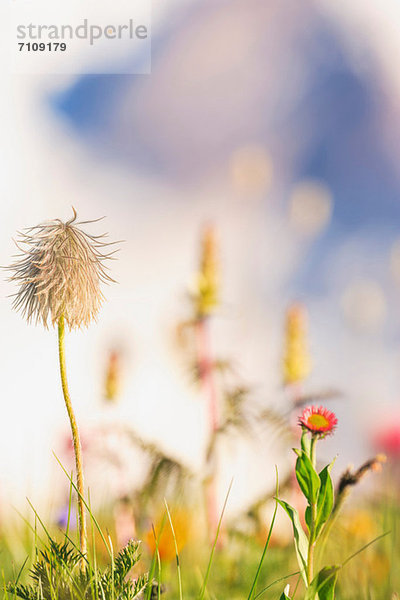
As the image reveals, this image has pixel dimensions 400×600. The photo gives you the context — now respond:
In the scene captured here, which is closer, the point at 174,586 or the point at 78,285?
the point at 78,285

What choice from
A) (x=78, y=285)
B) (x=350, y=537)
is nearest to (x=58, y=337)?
(x=78, y=285)

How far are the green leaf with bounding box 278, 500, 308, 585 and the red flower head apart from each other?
135mm

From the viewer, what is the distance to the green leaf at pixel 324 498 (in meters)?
1.11

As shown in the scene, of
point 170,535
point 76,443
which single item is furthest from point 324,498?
point 170,535

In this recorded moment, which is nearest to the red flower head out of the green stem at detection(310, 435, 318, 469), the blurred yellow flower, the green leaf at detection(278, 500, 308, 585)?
the green stem at detection(310, 435, 318, 469)

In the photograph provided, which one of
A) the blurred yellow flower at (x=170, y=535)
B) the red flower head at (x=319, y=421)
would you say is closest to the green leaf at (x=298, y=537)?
the red flower head at (x=319, y=421)

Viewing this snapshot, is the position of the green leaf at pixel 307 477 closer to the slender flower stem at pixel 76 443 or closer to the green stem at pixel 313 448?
the green stem at pixel 313 448

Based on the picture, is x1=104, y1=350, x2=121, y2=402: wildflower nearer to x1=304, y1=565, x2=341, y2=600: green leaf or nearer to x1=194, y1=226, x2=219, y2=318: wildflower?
x1=194, y1=226, x2=219, y2=318: wildflower

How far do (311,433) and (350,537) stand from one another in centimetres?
162

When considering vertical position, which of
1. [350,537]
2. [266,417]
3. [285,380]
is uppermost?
[285,380]

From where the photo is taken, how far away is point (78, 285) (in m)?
1.13

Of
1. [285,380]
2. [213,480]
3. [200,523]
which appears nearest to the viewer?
[213,480]

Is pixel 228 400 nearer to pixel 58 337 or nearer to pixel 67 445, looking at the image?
pixel 67 445

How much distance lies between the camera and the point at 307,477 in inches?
43.5
